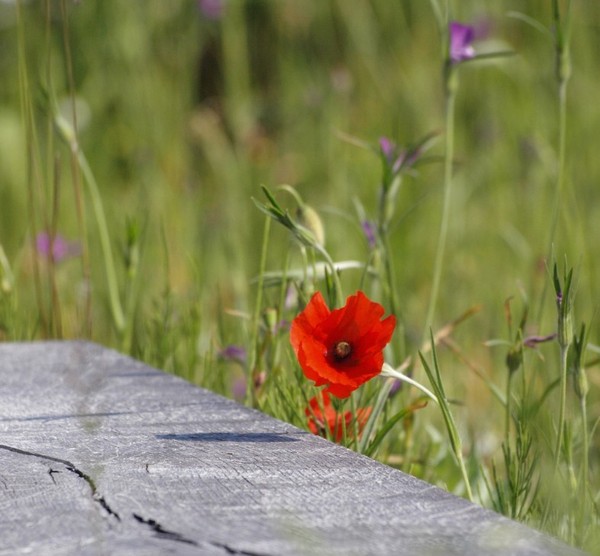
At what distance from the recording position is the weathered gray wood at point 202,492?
0.75 m

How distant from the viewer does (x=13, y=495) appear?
0.85 metres

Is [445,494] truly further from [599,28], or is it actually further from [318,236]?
[599,28]

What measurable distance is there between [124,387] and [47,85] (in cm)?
50

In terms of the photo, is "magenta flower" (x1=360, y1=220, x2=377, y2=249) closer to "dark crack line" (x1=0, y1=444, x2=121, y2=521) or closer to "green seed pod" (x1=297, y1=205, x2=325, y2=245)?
"green seed pod" (x1=297, y1=205, x2=325, y2=245)

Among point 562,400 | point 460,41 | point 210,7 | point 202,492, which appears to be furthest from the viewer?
point 210,7

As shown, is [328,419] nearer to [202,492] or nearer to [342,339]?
[342,339]

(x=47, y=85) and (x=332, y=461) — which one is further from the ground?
(x=47, y=85)

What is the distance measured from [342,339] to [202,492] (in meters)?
0.24

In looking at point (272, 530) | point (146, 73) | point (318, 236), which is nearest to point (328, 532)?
point (272, 530)

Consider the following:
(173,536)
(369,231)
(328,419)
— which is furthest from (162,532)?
(369,231)

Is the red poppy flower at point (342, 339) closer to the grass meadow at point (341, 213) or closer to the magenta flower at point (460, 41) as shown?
the grass meadow at point (341, 213)

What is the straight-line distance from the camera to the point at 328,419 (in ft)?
4.20

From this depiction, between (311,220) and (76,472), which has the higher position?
(311,220)

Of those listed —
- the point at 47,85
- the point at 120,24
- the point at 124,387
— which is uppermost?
the point at 120,24
